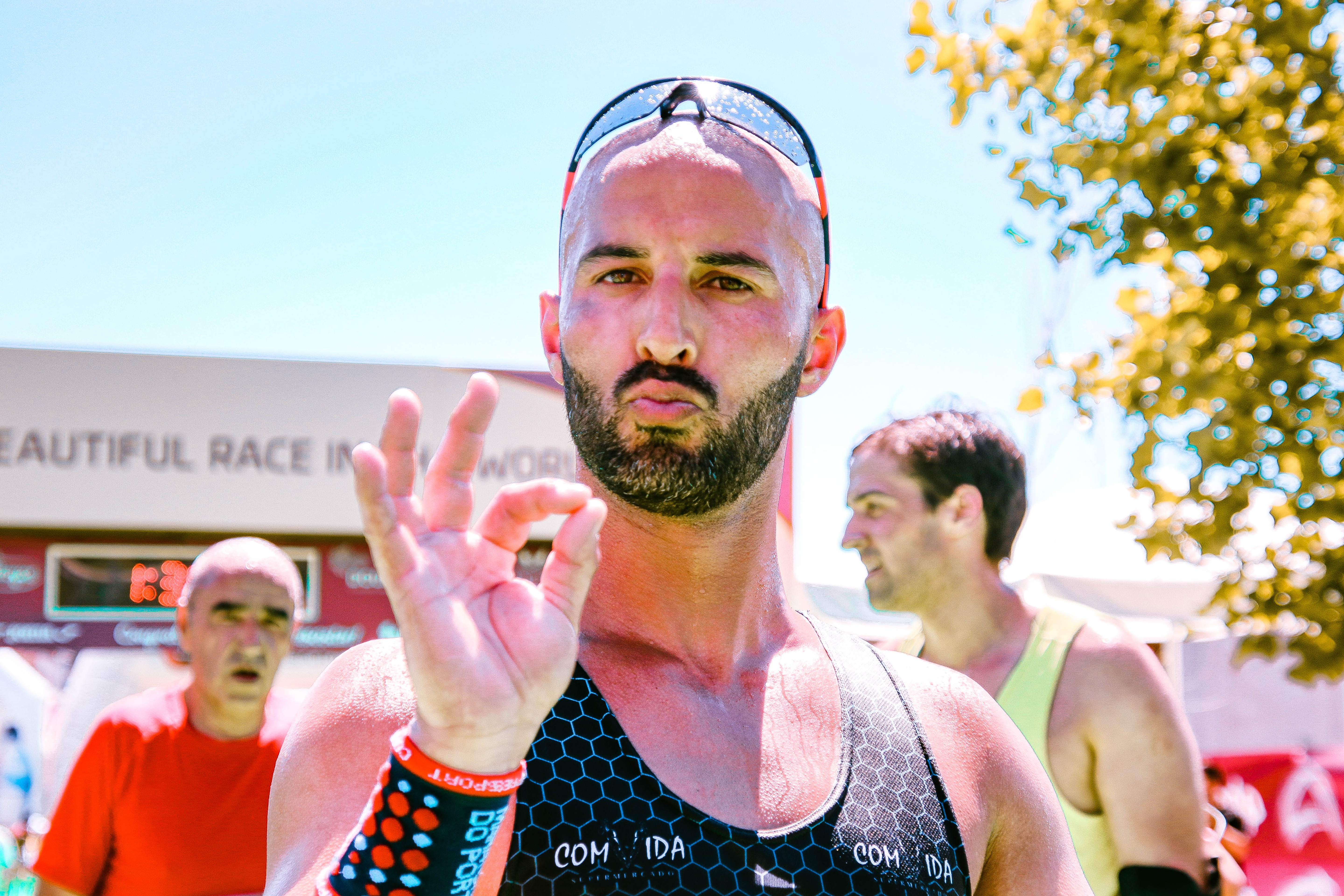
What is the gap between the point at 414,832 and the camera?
3.58ft

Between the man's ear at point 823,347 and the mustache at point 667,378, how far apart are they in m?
0.40

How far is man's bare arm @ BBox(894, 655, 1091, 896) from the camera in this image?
67.7 inches

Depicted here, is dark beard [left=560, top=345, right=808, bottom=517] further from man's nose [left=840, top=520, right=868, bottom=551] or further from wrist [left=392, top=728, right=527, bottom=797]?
man's nose [left=840, top=520, right=868, bottom=551]

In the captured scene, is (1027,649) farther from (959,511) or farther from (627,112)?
(627,112)

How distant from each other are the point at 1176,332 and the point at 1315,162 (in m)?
0.79

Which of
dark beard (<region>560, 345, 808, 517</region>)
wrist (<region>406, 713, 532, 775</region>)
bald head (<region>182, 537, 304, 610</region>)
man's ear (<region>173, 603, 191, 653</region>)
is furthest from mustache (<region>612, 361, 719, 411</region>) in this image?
man's ear (<region>173, 603, 191, 653</region>)

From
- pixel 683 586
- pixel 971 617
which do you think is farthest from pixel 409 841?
pixel 971 617

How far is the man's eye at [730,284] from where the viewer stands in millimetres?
1776

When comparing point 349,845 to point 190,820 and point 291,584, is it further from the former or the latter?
point 291,584

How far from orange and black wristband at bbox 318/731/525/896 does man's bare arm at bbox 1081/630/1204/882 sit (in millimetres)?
2379

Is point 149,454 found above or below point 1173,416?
below

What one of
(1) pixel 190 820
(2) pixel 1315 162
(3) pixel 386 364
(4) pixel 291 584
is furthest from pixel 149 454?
(2) pixel 1315 162

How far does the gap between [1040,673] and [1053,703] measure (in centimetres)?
10

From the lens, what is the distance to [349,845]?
1.12 meters
